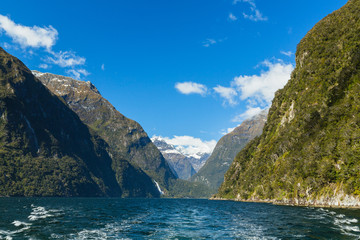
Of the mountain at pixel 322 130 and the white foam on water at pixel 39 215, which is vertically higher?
the mountain at pixel 322 130

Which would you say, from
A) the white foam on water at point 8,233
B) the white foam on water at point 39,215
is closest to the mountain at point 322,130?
the white foam on water at point 39,215

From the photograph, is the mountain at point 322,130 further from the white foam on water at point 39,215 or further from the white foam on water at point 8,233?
the white foam on water at point 8,233

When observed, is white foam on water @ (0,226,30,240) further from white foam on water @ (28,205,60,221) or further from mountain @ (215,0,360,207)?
mountain @ (215,0,360,207)

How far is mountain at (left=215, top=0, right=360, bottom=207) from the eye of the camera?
8688cm

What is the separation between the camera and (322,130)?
109m

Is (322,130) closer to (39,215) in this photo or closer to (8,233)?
(39,215)

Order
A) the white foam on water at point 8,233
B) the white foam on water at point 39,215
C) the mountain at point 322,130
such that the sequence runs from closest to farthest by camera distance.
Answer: the white foam on water at point 8,233
the white foam on water at point 39,215
the mountain at point 322,130

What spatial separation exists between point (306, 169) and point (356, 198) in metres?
29.4

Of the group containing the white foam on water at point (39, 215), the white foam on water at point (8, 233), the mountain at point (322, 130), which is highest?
the mountain at point (322, 130)

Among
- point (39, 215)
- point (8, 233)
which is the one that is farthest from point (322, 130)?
point (8, 233)

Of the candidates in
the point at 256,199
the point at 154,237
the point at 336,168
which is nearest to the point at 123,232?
the point at 154,237

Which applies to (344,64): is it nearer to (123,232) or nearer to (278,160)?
(278,160)

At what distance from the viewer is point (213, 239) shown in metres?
31.3

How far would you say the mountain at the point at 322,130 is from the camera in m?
86.9
